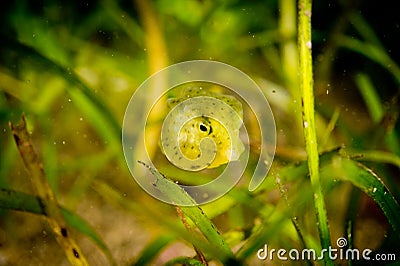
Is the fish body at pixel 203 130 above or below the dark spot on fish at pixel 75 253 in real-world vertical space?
above

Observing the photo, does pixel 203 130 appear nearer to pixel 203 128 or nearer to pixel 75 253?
pixel 203 128

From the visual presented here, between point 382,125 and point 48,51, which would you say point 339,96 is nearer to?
point 382,125

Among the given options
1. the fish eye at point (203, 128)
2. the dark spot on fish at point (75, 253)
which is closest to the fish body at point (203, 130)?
the fish eye at point (203, 128)

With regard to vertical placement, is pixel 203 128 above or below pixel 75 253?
above

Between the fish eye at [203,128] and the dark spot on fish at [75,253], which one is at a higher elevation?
the fish eye at [203,128]

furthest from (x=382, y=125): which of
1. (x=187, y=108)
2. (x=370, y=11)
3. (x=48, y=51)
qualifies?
(x=48, y=51)

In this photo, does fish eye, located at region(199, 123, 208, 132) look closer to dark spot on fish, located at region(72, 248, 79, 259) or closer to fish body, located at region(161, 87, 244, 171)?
fish body, located at region(161, 87, 244, 171)

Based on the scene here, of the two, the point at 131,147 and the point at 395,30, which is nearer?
the point at 131,147

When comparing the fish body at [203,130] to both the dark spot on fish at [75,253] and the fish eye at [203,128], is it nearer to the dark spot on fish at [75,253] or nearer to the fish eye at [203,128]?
the fish eye at [203,128]

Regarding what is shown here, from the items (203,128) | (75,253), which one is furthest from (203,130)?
(75,253)

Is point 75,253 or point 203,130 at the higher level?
point 203,130

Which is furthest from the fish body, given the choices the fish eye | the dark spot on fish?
the dark spot on fish
